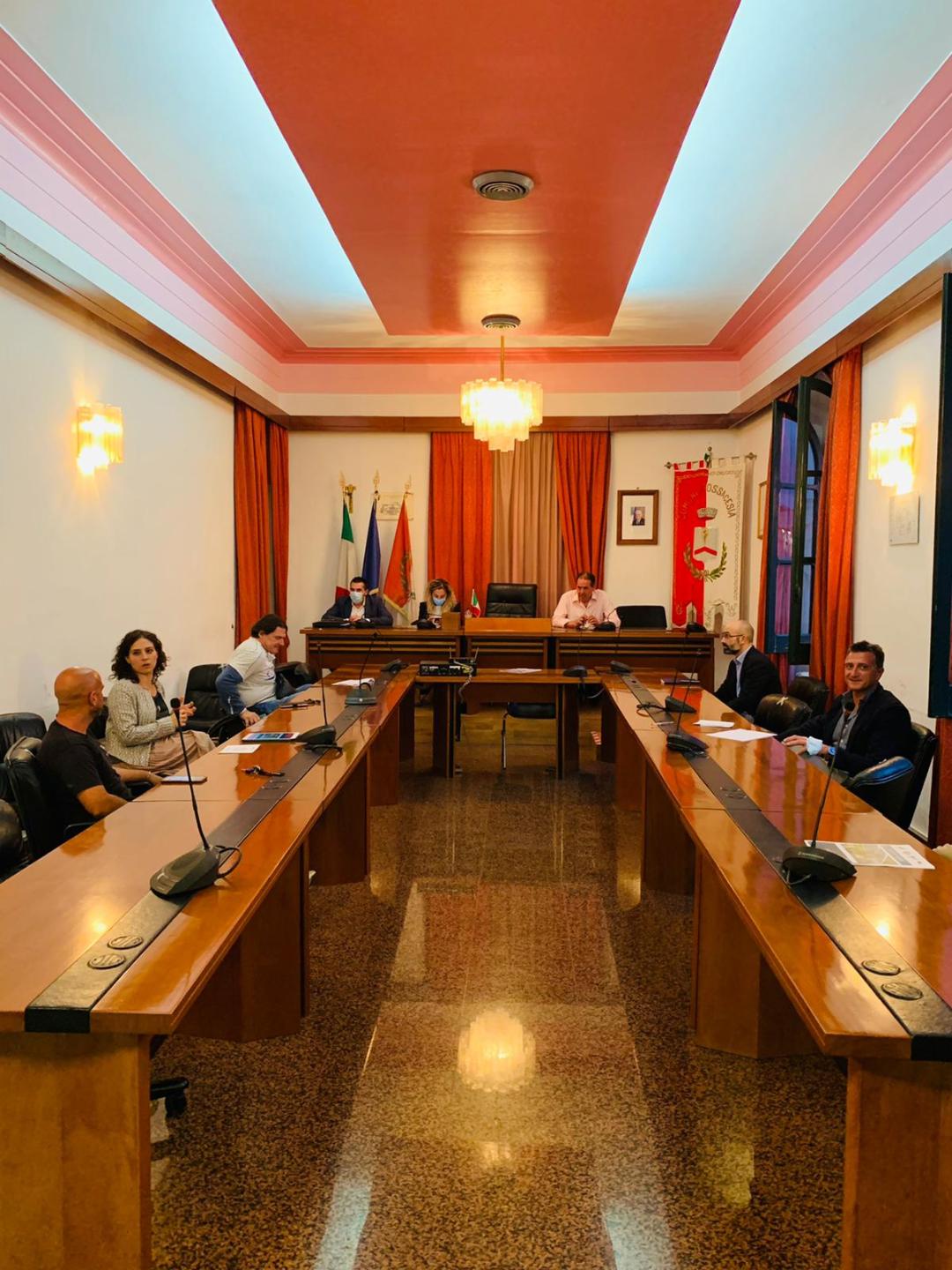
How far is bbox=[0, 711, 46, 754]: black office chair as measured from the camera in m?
4.15

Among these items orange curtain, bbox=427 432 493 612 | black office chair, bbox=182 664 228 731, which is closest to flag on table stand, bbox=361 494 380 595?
orange curtain, bbox=427 432 493 612

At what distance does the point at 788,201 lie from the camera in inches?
210

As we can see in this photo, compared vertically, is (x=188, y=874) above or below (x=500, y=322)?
below

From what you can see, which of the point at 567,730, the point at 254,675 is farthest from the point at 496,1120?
the point at 567,730

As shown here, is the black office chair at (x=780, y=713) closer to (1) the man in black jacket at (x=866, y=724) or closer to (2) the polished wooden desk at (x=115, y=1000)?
(1) the man in black jacket at (x=866, y=724)

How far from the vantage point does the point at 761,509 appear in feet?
27.6

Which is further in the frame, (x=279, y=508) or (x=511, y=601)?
(x=279, y=508)

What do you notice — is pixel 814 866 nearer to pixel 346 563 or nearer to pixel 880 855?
pixel 880 855

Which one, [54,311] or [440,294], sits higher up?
[440,294]

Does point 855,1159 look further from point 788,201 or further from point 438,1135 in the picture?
point 788,201

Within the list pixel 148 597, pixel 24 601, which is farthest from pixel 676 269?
pixel 24 601

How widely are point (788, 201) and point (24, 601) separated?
467 centimetres

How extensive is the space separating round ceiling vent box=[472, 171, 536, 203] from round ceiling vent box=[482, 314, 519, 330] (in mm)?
2315

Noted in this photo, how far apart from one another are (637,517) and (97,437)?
5.71m
